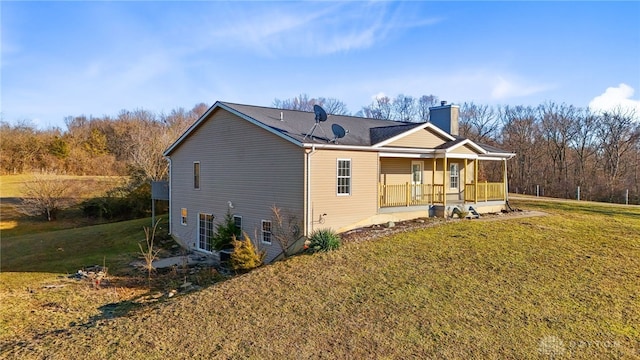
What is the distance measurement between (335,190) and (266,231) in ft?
10.2

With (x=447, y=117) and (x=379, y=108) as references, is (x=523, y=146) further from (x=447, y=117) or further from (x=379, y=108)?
(x=447, y=117)

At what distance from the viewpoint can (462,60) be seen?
21.4m

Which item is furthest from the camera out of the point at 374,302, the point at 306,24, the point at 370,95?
the point at 370,95

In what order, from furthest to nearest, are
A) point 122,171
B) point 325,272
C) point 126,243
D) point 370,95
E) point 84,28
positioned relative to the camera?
point 370,95, point 122,171, point 126,243, point 84,28, point 325,272

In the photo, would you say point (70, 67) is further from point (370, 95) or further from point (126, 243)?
point (370, 95)

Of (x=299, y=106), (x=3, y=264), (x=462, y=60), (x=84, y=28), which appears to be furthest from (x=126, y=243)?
(x=299, y=106)

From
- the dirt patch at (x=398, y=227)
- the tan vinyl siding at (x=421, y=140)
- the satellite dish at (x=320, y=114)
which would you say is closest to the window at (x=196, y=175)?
the satellite dish at (x=320, y=114)

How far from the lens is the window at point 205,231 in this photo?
18.4 meters

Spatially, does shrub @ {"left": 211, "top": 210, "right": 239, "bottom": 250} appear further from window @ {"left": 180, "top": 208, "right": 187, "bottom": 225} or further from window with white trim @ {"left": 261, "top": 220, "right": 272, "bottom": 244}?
window @ {"left": 180, "top": 208, "right": 187, "bottom": 225}

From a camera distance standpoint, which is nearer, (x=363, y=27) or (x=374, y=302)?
(x=374, y=302)

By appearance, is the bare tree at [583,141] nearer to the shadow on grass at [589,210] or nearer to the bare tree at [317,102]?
the shadow on grass at [589,210]

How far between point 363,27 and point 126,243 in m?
16.0

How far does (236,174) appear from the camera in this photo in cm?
1670

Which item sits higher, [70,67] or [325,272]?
[70,67]
